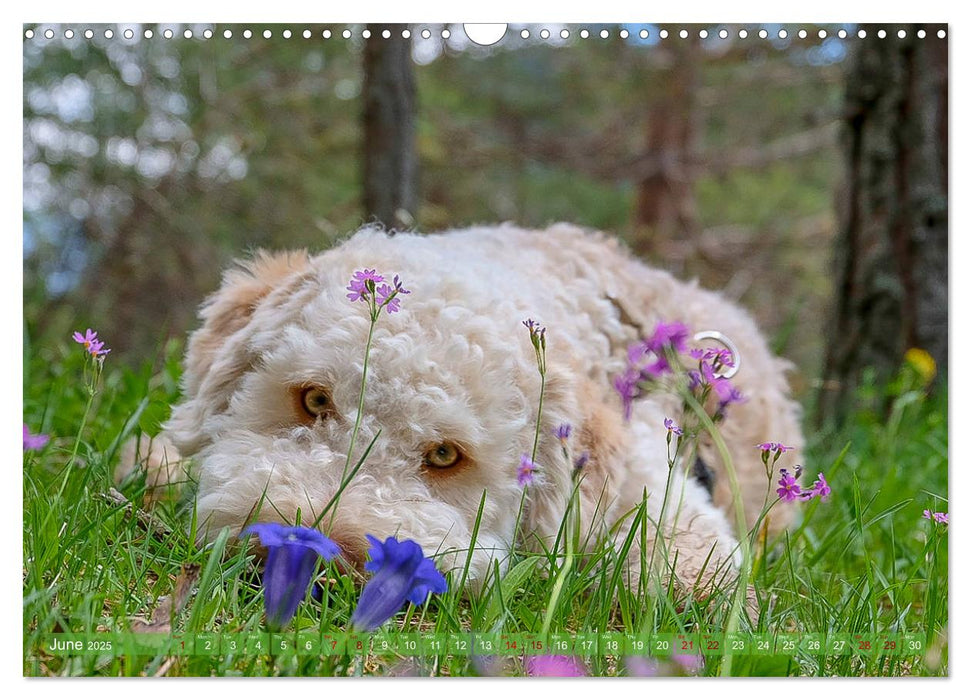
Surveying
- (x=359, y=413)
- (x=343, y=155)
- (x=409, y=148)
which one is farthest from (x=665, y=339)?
(x=343, y=155)

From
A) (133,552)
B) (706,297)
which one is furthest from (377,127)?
(133,552)

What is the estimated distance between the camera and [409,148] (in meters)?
4.60

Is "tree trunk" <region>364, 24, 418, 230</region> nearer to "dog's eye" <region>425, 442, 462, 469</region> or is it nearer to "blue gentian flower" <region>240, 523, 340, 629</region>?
"dog's eye" <region>425, 442, 462, 469</region>

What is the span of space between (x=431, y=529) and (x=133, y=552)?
64 centimetres

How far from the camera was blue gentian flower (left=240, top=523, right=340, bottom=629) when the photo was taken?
1537 millimetres

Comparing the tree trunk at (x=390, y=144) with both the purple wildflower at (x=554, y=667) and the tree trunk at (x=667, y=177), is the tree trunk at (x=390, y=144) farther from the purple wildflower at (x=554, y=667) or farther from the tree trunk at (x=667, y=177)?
the tree trunk at (x=667, y=177)

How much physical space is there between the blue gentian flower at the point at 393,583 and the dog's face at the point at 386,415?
28cm

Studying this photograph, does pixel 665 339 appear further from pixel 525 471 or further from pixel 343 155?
pixel 343 155

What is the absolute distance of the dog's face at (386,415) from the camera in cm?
204

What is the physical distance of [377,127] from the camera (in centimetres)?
461

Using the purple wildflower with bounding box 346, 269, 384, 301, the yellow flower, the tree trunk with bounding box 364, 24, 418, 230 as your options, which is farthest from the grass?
the tree trunk with bounding box 364, 24, 418, 230

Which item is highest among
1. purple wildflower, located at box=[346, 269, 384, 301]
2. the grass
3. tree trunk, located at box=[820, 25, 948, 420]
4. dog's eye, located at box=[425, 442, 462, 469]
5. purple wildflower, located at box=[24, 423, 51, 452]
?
tree trunk, located at box=[820, 25, 948, 420]

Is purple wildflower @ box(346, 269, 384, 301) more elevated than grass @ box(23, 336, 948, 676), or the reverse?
purple wildflower @ box(346, 269, 384, 301)

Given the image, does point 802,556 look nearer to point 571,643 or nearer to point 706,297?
point 571,643
